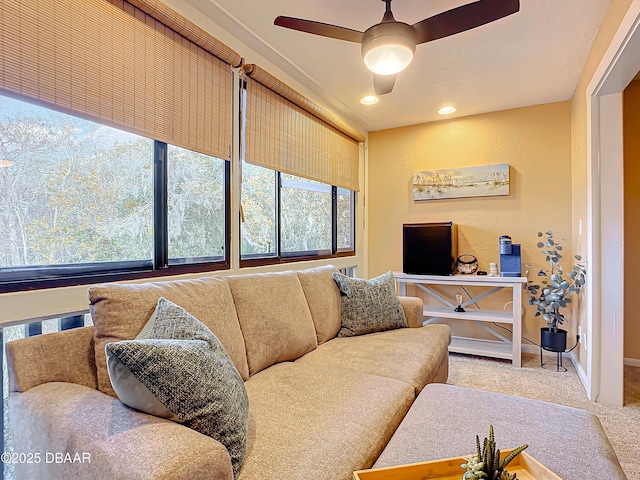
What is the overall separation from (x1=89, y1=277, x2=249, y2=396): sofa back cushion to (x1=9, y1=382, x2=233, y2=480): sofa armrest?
0.59ft

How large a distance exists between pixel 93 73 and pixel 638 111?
13.6ft

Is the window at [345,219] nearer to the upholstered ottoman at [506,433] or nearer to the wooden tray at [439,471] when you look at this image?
the upholstered ottoman at [506,433]

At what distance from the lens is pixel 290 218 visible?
312cm

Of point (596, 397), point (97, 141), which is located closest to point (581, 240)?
point (596, 397)

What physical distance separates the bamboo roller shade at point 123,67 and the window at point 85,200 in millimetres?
131

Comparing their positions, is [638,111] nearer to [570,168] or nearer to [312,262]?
[570,168]

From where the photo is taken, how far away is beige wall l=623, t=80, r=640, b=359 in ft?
10.2

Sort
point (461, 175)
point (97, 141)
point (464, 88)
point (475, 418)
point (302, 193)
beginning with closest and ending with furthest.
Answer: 1. point (475, 418)
2. point (97, 141)
3. point (464, 88)
4. point (302, 193)
5. point (461, 175)

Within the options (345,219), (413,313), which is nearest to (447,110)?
(345,219)

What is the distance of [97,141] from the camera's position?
5.52ft

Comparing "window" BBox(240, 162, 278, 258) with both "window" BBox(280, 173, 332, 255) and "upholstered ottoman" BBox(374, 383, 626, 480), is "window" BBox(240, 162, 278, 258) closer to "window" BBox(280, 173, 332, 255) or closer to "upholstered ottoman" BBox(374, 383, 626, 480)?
"window" BBox(280, 173, 332, 255)

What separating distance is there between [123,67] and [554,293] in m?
3.42

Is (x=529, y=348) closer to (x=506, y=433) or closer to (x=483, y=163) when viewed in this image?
(x=483, y=163)

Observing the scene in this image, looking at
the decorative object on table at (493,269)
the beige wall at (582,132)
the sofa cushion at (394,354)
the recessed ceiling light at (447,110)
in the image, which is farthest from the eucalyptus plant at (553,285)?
the recessed ceiling light at (447,110)
